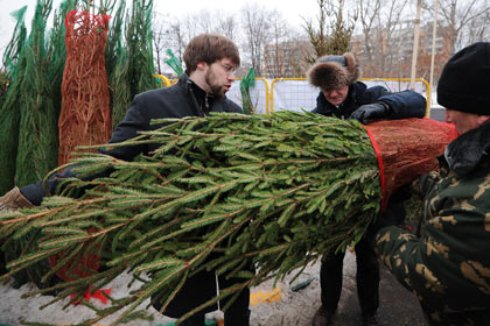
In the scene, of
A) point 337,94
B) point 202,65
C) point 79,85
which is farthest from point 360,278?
point 79,85

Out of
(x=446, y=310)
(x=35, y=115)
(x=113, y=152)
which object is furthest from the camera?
(x=35, y=115)

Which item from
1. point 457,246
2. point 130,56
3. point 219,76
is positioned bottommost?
point 457,246

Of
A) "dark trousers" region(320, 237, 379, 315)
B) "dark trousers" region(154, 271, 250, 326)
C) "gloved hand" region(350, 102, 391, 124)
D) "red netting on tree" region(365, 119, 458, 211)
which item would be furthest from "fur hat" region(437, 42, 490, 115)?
"dark trousers" region(154, 271, 250, 326)

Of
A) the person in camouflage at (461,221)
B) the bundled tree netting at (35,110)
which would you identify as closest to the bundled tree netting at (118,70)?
the bundled tree netting at (35,110)

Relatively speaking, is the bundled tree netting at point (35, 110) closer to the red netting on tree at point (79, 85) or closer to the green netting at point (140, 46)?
the red netting on tree at point (79, 85)

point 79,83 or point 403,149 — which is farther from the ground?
point 79,83

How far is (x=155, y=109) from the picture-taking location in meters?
1.77

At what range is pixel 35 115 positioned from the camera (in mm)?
2930

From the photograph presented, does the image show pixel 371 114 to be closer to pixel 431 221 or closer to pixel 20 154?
pixel 431 221

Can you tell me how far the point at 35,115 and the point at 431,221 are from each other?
3213 millimetres

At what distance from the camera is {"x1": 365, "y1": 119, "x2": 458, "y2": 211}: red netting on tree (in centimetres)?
139

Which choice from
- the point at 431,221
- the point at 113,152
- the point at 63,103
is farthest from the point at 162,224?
the point at 63,103

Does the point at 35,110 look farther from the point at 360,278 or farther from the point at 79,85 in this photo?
the point at 360,278

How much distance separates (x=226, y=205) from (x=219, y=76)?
866mm
